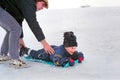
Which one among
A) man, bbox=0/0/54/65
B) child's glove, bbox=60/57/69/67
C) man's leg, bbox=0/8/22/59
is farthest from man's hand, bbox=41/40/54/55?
man's leg, bbox=0/8/22/59

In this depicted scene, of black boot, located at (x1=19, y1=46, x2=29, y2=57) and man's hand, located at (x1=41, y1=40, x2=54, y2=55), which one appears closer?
man's hand, located at (x1=41, y1=40, x2=54, y2=55)

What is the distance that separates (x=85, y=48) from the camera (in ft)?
10.7

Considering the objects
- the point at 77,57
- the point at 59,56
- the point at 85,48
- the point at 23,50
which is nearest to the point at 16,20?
the point at 23,50

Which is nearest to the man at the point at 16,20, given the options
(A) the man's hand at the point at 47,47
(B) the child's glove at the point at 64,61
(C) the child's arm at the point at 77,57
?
(A) the man's hand at the point at 47,47

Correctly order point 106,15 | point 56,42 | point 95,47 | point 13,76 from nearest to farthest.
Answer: point 13,76 → point 95,47 → point 56,42 → point 106,15

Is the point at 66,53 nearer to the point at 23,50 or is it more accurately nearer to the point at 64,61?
the point at 64,61

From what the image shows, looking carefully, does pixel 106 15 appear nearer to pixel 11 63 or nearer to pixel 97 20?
pixel 97 20

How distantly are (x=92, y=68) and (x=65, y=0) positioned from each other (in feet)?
17.6

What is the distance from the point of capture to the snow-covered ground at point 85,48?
2.41 metres

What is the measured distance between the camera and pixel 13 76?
2414 mm

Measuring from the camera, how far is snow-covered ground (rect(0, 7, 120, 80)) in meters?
2.41

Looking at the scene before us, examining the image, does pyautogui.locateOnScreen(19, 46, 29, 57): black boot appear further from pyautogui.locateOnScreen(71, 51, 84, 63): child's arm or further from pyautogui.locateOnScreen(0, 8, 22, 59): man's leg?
pyautogui.locateOnScreen(71, 51, 84, 63): child's arm

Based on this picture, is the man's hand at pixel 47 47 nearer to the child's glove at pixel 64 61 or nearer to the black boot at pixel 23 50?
the child's glove at pixel 64 61

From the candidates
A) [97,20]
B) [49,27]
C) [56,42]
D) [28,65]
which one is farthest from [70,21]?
[28,65]
